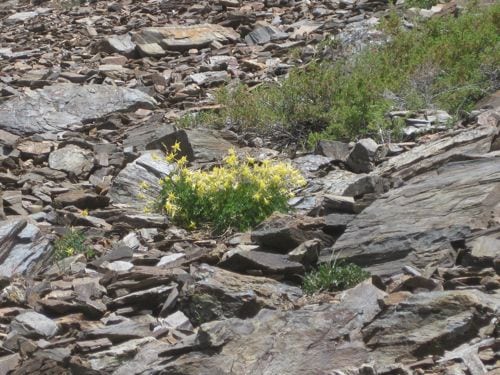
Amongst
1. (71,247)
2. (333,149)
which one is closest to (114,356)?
(71,247)

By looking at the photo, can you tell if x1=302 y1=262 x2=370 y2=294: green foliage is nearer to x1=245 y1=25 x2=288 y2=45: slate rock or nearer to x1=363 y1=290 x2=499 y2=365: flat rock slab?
x1=363 y1=290 x2=499 y2=365: flat rock slab

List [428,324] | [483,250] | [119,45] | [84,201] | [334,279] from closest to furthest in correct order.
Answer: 1. [428,324]
2. [483,250]
3. [334,279]
4. [84,201]
5. [119,45]

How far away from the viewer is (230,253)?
7289 millimetres

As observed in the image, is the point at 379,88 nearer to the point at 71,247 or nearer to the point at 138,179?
the point at 138,179

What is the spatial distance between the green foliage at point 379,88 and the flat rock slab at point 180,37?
12.5 ft

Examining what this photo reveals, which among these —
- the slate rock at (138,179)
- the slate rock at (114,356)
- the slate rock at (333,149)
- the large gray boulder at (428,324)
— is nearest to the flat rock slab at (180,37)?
the slate rock at (138,179)

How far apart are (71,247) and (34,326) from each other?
1.80m

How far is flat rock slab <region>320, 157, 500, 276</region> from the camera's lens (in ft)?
22.0

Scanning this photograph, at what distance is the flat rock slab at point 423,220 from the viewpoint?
6695 millimetres

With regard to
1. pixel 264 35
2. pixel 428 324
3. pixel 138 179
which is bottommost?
pixel 264 35

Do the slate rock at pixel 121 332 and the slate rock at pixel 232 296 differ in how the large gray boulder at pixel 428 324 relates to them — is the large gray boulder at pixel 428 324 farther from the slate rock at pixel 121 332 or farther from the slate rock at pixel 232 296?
the slate rock at pixel 121 332


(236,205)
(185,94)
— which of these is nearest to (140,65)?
(185,94)

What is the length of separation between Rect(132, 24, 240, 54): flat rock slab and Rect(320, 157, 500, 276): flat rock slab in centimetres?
904

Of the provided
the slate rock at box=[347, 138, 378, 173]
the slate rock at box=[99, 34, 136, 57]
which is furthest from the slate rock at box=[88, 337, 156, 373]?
the slate rock at box=[99, 34, 136, 57]
